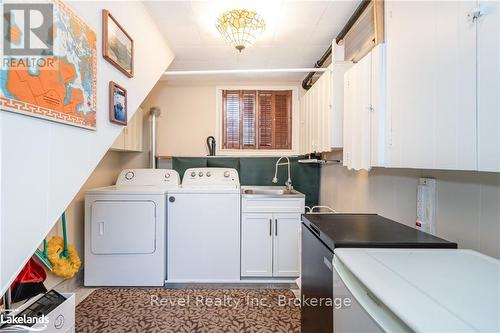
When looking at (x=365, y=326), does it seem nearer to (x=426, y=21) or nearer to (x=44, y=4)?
(x=426, y=21)

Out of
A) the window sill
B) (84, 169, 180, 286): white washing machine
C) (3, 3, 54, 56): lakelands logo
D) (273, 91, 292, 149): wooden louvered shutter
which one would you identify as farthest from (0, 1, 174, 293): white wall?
(273, 91, 292, 149): wooden louvered shutter

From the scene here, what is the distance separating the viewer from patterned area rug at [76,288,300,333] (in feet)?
6.68

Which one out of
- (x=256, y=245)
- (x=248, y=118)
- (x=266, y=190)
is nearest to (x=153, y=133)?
(x=248, y=118)

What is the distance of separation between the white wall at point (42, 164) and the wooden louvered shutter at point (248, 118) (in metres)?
2.23

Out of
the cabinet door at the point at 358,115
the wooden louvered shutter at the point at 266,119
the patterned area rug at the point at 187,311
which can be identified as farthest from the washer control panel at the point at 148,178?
the cabinet door at the point at 358,115

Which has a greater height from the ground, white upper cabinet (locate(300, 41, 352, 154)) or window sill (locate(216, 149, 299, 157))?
white upper cabinet (locate(300, 41, 352, 154))

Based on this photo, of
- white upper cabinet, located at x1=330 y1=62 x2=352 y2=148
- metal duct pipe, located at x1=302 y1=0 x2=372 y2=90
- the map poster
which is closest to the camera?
the map poster

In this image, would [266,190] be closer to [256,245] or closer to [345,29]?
[256,245]

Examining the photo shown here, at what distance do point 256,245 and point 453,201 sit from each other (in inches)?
76.2

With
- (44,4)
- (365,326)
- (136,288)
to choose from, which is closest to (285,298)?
(136,288)

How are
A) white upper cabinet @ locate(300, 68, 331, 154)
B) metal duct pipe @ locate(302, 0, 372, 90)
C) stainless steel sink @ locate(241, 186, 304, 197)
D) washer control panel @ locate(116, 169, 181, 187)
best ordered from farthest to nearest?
stainless steel sink @ locate(241, 186, 304, 197), washer control panel @ locate(116, 169, 181, 187), white upper cabinet @ locate(300, 68, 331, 154), metal duct pipe @ locate(302, 0, 372, 90)

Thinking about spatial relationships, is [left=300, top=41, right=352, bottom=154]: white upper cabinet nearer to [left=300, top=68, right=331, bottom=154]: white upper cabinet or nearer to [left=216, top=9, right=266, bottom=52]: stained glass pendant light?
[left=300, top=68, right=331, bottom=154]: white upper cabinet

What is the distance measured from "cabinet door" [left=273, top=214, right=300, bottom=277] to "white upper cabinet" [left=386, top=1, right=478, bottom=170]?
1.58 meters

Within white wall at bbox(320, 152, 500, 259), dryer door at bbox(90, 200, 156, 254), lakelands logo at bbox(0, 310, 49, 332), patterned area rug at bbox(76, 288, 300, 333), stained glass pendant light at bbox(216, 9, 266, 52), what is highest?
stained glass pendant light at bbox(216, 9, 266, 52)
